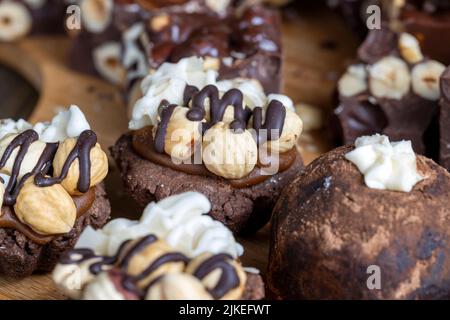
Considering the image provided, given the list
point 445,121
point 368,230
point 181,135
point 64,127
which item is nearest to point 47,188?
point 64,127

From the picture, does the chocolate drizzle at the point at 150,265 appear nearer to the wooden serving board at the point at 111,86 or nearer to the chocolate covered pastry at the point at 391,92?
the wooden serving board at the point at 111,86

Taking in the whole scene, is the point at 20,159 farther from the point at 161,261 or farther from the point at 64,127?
the point at 161,261

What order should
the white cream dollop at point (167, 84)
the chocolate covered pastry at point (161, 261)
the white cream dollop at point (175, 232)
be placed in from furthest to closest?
the white cream dollop at point (167, 84) < the white cream dollop at point (175, 232) < the chocolate covered pastry at point (161, 261)

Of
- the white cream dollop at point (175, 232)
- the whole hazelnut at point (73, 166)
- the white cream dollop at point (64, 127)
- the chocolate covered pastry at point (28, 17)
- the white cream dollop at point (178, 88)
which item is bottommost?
the white cream dollop at point (175, 232)

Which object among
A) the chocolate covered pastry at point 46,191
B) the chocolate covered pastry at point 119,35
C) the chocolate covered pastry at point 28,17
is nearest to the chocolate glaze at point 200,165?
the chocolate covered pastry at point 46,191

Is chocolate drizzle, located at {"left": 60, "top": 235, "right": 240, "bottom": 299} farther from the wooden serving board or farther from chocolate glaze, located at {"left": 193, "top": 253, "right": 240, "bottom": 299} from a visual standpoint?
the wooden serving board

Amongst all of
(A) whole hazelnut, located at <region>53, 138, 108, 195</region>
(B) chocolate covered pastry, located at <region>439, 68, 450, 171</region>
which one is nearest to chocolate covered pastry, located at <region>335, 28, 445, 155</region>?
(B) chocolate covered pastry, located at <region>439, 68, 450, 171</region>
